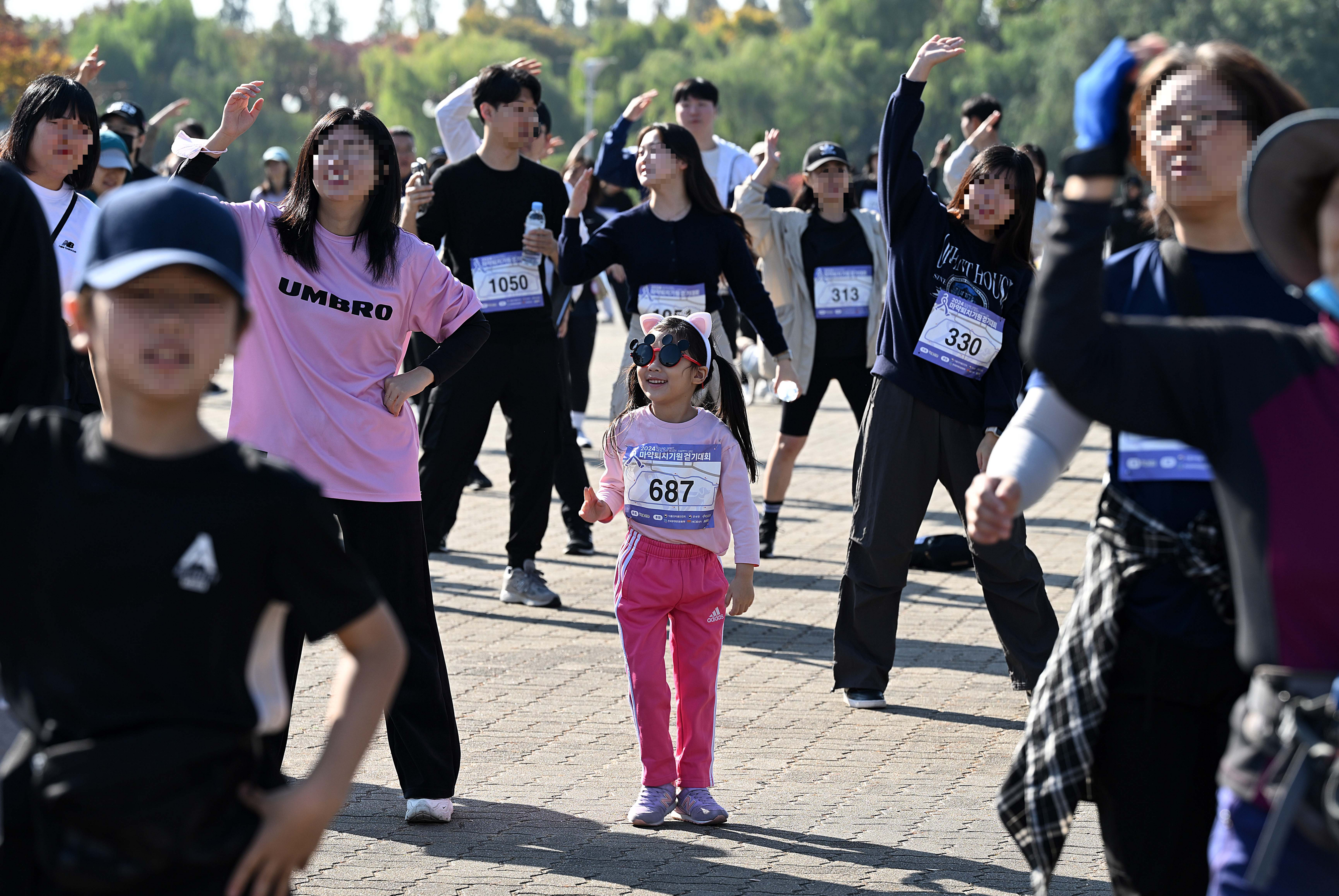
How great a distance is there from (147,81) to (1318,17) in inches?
2750

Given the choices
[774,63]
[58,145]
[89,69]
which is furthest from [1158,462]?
[774,63]

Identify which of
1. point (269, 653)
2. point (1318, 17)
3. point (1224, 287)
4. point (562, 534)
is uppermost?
point (1318, 17)

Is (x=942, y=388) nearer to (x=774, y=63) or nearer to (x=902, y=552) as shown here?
(x=902, y=552)

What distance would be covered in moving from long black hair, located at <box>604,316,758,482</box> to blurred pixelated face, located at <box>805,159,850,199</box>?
11.0 ft

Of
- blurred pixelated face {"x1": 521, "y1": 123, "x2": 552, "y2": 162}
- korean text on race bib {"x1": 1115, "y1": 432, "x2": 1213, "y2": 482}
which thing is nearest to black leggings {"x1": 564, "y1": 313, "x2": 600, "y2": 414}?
blurred pixelated face {"x1": 521, "y1": 123, "x2": 552, "y2": 162}

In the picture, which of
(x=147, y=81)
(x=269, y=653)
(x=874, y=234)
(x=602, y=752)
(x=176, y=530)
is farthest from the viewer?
(x=147, y=81)

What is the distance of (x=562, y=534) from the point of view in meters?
9.70

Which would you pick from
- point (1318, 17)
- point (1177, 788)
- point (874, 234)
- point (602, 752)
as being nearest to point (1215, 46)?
point (1177, 788)

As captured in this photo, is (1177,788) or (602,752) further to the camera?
(602,752)

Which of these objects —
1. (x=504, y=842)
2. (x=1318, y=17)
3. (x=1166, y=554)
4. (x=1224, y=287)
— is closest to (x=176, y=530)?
(x=1166, y=554)

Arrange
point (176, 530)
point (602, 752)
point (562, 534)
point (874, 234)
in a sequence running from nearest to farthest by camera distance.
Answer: point (176, 530) → point (602, 752) → point (874, 234) → point (562, 534)

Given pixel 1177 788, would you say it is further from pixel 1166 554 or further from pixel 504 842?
pixel 504 842

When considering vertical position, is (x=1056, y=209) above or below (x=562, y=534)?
above

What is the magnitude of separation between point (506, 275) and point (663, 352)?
2.71 meters
